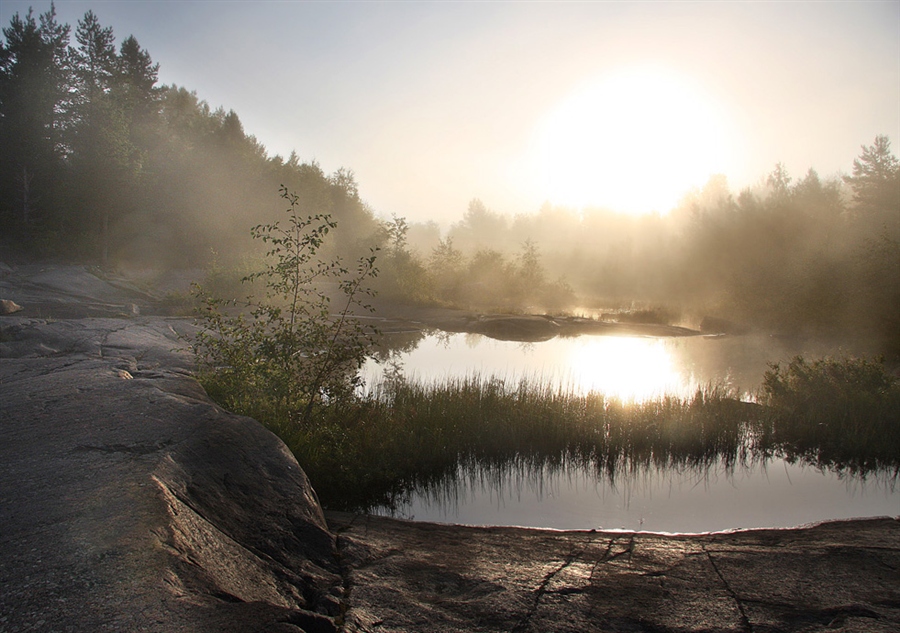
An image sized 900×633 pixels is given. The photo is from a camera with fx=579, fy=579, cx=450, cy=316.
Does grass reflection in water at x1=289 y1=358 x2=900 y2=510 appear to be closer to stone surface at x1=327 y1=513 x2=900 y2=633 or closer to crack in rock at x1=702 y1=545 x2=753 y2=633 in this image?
stone surface at x1=327 y1=513 x2=900 y2=633

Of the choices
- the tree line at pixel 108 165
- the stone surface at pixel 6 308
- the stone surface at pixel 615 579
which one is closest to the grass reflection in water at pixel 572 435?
the stone surface at pixel 615 579

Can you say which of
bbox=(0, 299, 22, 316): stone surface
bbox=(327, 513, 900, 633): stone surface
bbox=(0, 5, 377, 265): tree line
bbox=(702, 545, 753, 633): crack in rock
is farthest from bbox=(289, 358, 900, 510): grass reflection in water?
bbox=(0, 5, 377, 265): tree line

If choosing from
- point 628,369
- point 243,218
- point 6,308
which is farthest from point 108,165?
point 628,369

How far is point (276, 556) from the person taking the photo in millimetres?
3588

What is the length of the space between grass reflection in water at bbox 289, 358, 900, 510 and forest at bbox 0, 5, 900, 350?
11.3 meters

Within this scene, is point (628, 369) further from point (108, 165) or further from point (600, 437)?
point (108, 165)

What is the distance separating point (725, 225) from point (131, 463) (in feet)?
108

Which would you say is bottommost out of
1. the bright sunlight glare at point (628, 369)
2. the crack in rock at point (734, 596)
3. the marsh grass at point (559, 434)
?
the crack in rock at point (734, 596)

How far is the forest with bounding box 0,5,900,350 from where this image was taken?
73.6ft

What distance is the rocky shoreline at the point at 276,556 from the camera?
8.55ft

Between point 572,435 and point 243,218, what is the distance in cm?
2952

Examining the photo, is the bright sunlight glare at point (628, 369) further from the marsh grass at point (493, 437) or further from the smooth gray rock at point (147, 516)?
the smooth gray rock at point (147, 516)

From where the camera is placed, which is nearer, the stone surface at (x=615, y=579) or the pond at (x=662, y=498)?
the stone surface at (x=615, y=579)

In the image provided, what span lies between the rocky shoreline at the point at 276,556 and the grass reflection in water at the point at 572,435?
1358 millimetres
